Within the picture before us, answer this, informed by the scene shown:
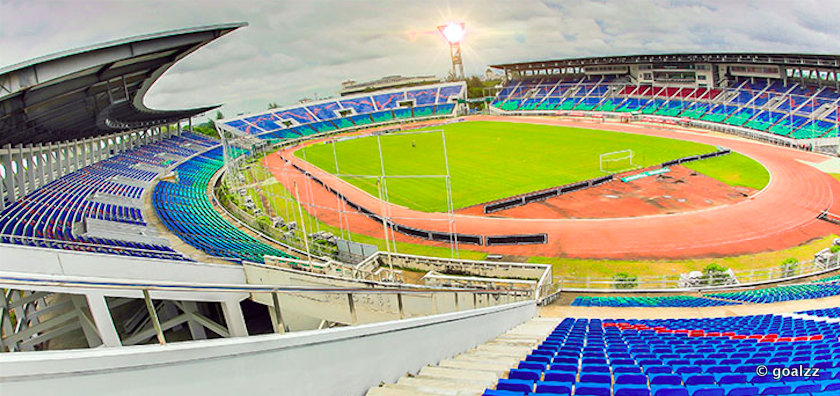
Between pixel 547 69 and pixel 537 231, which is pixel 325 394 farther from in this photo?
pixel 547 69

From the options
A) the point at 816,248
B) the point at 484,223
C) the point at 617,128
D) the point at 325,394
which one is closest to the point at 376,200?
the point at 484,223

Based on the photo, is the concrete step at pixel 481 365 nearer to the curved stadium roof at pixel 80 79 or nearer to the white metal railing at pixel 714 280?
the curved stadium roof at pixel 80 79

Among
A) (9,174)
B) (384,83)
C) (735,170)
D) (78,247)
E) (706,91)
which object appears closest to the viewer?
(78,247)

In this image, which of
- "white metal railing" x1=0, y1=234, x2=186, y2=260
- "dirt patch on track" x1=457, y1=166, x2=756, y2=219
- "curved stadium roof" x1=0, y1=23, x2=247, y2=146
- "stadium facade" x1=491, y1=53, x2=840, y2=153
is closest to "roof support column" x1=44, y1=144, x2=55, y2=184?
"curved stadium roof" x1=0, y1=23, x2=247, y2=146

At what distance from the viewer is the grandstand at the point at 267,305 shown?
4.11 m

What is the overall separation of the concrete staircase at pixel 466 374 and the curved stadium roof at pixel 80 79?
11.9m

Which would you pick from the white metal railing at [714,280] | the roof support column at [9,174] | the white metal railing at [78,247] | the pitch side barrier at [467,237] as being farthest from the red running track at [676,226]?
the roof support column at [9,174]

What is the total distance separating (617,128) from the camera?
6066 cm

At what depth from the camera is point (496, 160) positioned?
45.3 metres

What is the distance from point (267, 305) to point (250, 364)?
4.65 metres

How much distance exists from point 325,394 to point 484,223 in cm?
2356

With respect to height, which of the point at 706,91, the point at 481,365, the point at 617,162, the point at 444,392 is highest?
the point at 706,91

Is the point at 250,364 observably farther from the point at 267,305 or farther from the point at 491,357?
the point at 267,305

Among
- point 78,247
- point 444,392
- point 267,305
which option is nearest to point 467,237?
point 78,247
